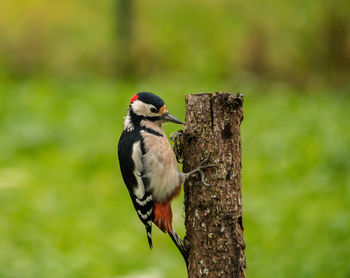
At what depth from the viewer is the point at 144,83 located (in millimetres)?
14273

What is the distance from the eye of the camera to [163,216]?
3666 millimetres

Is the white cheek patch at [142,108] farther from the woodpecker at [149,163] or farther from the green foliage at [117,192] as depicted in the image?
the green foliage at [117,192]

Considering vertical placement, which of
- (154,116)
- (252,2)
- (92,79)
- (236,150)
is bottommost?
(236,150)

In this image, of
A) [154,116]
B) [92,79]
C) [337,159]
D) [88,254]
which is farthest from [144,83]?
[154,116]

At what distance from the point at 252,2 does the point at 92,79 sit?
269 inches

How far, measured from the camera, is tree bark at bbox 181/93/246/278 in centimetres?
296

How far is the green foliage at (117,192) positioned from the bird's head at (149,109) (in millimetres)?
1601

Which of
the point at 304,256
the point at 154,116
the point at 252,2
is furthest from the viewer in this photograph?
the point at 252,2

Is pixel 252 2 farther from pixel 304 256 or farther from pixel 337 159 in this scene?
pixel 304 256

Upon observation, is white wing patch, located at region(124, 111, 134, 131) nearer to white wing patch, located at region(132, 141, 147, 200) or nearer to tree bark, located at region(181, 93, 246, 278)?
white wing patch, located at region(132, 141, 147, 200)

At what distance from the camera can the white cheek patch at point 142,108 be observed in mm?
3701

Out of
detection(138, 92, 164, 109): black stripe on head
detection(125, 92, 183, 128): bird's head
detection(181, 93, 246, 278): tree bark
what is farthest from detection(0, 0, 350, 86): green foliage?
detection(181, 93, 246, 278): tree bark

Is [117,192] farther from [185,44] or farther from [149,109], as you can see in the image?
[185,44]

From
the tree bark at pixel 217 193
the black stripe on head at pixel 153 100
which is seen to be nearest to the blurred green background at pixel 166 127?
the tree bark at pixel 217 193
